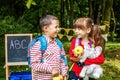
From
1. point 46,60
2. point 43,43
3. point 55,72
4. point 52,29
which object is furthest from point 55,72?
point 52,29

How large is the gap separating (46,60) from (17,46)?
2.92 meters

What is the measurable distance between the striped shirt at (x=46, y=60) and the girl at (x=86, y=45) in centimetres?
50

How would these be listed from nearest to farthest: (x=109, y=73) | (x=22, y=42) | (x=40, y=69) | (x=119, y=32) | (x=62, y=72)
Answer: (x=40, y=69) → (x=62, y=72) → (x=22, y=42) → (x=109, y=73) → (x=119, y=32)

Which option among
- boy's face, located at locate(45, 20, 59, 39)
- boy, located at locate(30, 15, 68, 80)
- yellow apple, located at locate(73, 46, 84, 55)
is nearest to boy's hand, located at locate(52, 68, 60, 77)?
boy, located at locate(30, 15, 68, 80)

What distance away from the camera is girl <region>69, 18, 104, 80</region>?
16.3 ft

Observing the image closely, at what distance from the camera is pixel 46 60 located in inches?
174

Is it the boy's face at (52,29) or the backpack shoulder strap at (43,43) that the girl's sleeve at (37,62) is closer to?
the backpack shoulder strap at (43,43)

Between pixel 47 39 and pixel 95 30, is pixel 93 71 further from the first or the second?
pixel 47 39

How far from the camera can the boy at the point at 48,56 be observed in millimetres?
4312

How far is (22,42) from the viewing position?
7.20 metres

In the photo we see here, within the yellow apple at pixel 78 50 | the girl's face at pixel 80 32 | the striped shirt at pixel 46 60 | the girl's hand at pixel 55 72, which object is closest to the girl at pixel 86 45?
the girl's face at pixel 80 32

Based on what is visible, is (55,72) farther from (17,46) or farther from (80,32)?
(17,46)

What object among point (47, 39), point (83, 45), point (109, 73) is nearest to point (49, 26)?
point (47, 39)

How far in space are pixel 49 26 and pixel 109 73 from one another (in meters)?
5.30
